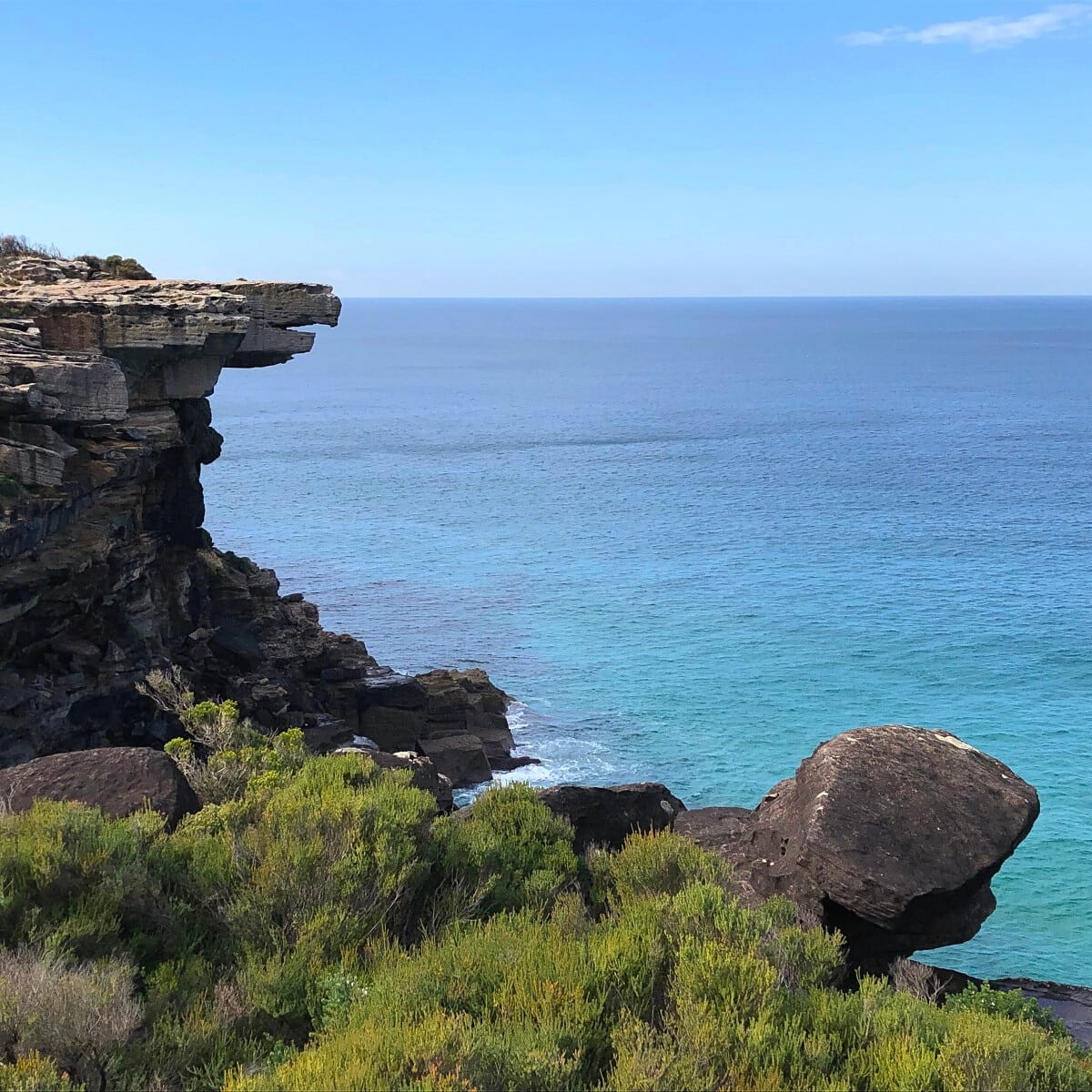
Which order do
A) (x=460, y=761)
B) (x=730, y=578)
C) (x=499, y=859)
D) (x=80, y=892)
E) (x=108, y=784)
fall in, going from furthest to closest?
(x=730, y=578) < (x=460, y=761) < (x=108, y=784) < (x=499, y=859) < (x=80, y=892)

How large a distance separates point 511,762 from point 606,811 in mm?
20960

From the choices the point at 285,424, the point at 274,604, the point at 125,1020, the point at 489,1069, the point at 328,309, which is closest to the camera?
the point at 489,1069

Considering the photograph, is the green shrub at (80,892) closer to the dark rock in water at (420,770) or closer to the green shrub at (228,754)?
the green shrub at (228,754)

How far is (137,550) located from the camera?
33000 millimetres

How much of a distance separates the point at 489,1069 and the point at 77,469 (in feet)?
79.6

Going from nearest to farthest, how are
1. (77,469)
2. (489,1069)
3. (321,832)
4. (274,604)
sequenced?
(489,1069)
(321,832)
(77,469)
(274,604)

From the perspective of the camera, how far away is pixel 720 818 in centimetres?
1934

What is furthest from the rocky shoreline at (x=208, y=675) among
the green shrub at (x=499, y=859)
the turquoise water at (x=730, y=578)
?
the turquoise water at (x=730, y=578)

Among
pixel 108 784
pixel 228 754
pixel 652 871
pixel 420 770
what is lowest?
pixel 420 770

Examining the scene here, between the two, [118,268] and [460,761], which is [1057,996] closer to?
[460,761]

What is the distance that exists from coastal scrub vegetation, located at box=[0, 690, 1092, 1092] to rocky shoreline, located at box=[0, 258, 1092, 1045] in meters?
2.05

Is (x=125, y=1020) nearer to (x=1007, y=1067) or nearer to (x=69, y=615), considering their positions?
(x=1007, y=1067)

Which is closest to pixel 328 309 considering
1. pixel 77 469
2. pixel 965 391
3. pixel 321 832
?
pixel 77 469

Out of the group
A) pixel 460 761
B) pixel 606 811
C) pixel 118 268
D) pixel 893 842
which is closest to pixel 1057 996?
pixel 893 842
